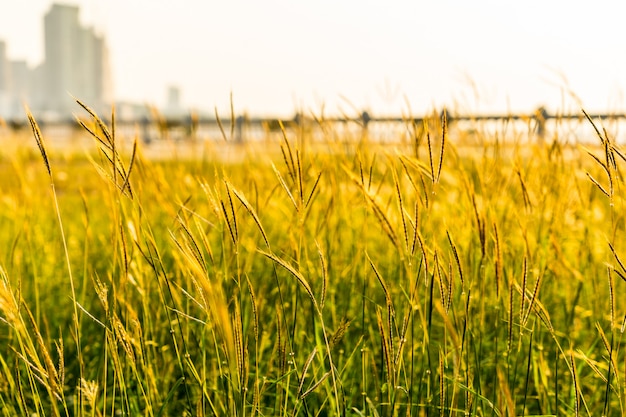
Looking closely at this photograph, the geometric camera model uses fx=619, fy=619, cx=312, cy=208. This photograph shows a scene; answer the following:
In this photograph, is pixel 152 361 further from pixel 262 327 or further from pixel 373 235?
pixel 373 235

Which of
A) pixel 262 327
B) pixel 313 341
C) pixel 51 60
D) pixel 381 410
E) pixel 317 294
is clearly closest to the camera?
pixel 381 410

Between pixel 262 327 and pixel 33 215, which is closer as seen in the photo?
pixel 262 327

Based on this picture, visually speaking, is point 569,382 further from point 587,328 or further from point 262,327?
point 262,327

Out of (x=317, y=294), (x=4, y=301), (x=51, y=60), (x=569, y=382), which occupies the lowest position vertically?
(x=569, y=382)

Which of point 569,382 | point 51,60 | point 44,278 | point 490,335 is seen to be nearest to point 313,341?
point 490,335

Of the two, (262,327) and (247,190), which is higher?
(247,190)

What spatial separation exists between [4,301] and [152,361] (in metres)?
0.76

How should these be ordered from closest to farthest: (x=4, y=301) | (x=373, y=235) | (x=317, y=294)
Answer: (x=4, y=301) → (x=317, y=294) → (x=373, y=235)

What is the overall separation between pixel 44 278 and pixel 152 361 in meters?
0.96

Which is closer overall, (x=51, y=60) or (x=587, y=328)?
(x=587, y=328)

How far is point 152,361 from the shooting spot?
1.51 m

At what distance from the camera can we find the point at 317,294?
1.59 meters

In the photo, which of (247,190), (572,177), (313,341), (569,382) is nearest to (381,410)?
(313,341)

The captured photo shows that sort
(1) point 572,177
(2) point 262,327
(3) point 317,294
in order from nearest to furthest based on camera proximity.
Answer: (3) point 317,294 < (2) point 262,327 < (1) point 572,177
